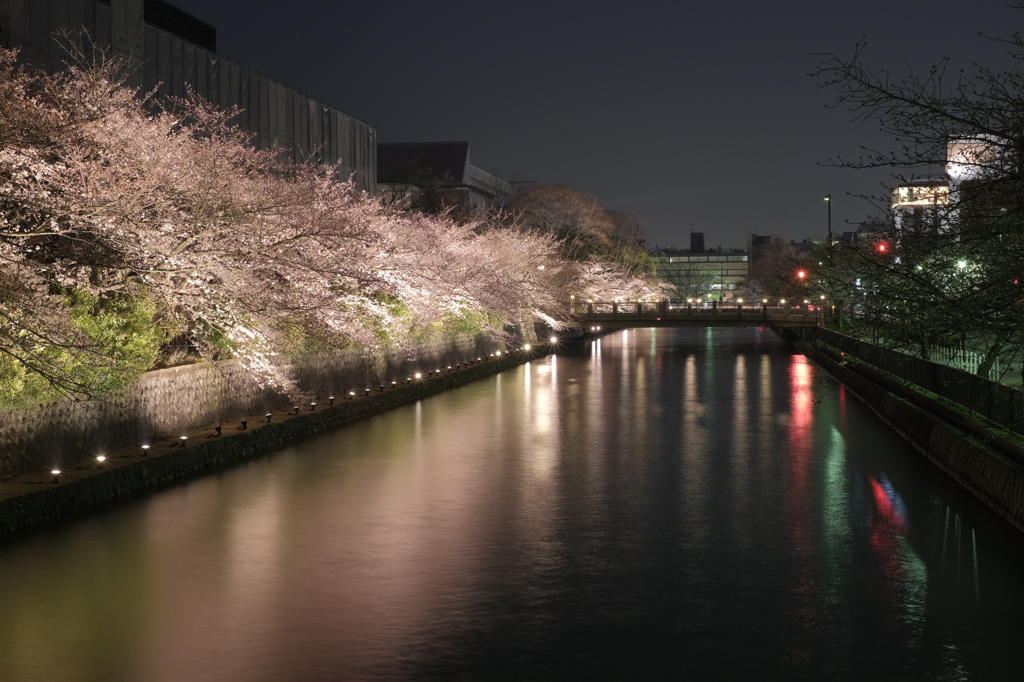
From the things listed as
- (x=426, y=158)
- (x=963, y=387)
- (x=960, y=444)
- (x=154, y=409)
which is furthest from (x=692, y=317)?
(x=154, y=409)

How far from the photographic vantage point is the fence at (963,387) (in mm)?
17750

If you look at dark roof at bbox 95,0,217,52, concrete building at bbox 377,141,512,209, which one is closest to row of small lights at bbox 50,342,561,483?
dark roof at bbox 95,0,217,52

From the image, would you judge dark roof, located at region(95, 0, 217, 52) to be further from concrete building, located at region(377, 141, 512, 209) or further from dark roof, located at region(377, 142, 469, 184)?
dark roof, located at region(377, 142, 469, 184)

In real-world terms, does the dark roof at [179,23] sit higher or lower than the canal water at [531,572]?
higher

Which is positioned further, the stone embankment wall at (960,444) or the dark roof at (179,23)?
the dark roof at (179,23)

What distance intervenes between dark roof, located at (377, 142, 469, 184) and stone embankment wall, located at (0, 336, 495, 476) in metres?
72.0

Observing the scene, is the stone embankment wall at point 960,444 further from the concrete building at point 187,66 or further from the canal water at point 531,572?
the concrete building at point 187,66

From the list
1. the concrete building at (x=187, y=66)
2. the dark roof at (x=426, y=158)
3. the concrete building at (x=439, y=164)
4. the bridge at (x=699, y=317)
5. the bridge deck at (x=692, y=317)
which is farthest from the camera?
the dark roof at (x=426, y=158)

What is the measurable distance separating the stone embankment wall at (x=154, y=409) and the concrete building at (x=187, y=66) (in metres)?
12.1

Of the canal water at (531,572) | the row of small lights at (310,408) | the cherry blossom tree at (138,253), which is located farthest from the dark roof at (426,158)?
the canal water at (531,572)

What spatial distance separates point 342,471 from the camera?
797 inches

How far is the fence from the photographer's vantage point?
17750mm

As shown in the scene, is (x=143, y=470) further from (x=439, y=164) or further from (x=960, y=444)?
(x=439, y=164)

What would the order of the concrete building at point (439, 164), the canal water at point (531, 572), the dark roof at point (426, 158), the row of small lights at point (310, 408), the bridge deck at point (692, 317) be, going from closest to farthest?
the canal water at point (531, 572) → the row of small lights at point (310, 408) → the bridge deck at point (692, 317) → the concrete building at point (439, 164) → the dark roof at point (426, 158)
